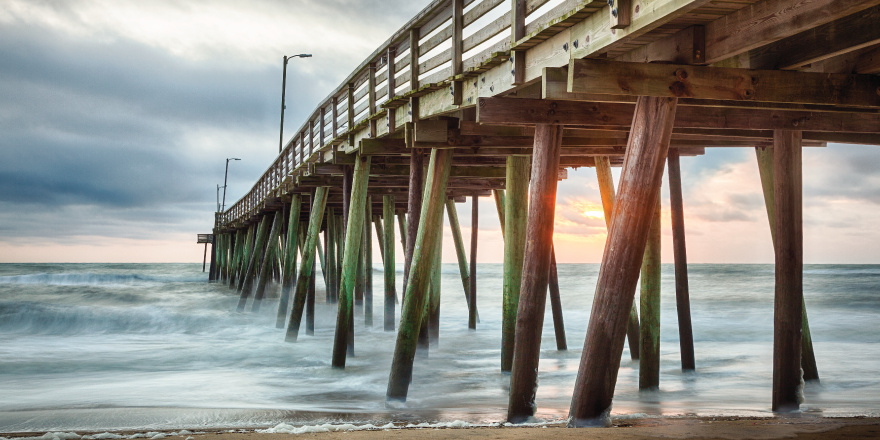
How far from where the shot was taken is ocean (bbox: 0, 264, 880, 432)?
651cm

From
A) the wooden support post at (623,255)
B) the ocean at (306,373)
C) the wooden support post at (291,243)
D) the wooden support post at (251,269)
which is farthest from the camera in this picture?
the wooden support post at (251,269)

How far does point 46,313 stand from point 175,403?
13.9m

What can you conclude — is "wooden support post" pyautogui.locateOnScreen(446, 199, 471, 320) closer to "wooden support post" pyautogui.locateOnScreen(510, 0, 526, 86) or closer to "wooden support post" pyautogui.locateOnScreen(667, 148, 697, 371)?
"wooden support post" pyautogui.locateOnScreen(667, 148, 697, 371)

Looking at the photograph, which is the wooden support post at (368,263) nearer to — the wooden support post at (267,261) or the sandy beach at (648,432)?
the wooden support post at (267,261)

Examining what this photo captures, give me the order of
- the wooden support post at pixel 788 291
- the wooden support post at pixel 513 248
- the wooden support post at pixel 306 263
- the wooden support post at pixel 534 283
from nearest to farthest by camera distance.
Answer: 1. the wooden support post at pixel 534 283
2. the wooden support post at pixel 788 291
3. the wooden support post at pixel 513 248
4. the wooden support post at pixel 306 263

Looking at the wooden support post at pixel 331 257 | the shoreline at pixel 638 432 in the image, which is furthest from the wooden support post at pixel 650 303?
the wooden support post at pixel 331 257

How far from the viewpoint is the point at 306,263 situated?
12.1m

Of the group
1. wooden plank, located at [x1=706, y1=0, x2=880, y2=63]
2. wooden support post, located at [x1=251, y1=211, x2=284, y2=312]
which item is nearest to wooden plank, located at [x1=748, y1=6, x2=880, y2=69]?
wooden plank, located at [x1=706, y1=0, x2=880, y2=63]

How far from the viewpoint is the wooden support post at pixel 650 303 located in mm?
6930

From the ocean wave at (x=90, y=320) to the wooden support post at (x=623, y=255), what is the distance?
1423cm

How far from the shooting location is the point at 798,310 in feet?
18.0

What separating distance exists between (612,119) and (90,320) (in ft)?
56.2

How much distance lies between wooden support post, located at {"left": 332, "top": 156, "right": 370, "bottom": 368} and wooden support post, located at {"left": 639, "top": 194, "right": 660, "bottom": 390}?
12.2 feet

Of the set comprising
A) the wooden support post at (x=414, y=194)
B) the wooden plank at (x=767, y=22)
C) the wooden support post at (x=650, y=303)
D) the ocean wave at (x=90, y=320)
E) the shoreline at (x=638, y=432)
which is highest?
the wooden plank at (x=767, y=22)
